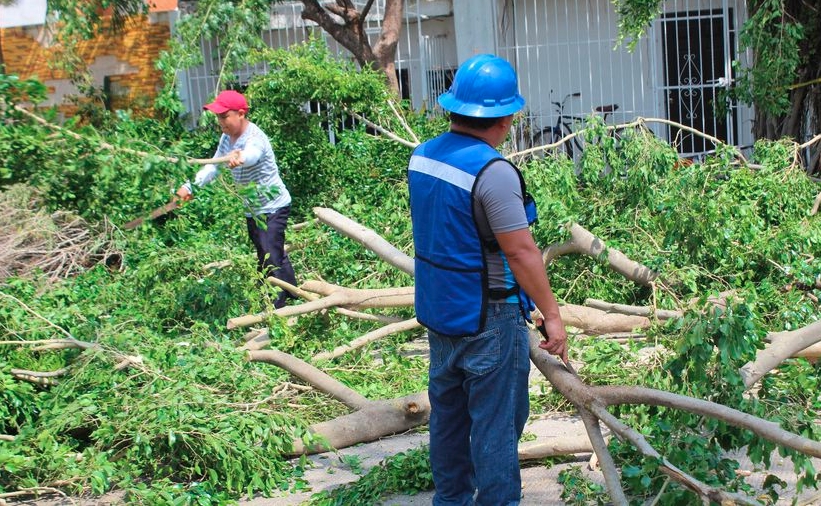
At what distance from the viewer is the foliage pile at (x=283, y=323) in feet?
12.7

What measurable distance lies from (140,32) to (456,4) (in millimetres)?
4065

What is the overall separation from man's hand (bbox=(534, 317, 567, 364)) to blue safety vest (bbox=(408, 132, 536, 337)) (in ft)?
0.37

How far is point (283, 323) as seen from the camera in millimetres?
5590

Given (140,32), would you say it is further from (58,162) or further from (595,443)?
(595,443)

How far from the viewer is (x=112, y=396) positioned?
4539 millimetres

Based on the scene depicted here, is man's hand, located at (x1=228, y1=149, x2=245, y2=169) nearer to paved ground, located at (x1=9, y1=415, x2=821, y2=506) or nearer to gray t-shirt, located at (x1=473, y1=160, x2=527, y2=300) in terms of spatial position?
paved ground, located at (x1=9, y1=415, x2=821, y2=506)

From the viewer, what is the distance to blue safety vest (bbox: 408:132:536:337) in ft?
10.5

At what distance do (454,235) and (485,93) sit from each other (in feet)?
1.66

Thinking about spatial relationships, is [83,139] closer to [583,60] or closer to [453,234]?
[453,234]

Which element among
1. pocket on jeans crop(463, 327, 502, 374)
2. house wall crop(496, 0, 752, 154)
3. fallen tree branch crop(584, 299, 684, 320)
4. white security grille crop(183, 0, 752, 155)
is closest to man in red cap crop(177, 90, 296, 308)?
fallen tree branch crop(584, 299, 684, 320)

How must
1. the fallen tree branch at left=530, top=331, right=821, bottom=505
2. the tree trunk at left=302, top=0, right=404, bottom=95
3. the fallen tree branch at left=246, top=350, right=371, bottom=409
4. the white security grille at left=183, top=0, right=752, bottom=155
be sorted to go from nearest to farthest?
the fallen tree branch at left=530, top=331, right=821, bottom=505, the fallen tree branch at left=246, top=350, right=371, bottom=409, the white security grille at left=183, top=0, right=752, bottom=155, the tree trunk at left=302, top=0, right=404, bottom=95

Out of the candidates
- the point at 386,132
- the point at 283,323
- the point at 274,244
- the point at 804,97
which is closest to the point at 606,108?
the point at 804,97

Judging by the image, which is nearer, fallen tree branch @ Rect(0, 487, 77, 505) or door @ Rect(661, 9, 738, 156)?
fallen tree branch @ Rect(0, 487, 77, 505)

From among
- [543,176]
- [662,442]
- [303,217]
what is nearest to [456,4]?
[303,217]
